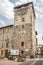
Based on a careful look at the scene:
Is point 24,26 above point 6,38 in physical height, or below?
above

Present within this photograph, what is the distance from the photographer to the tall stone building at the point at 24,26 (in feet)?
50.3

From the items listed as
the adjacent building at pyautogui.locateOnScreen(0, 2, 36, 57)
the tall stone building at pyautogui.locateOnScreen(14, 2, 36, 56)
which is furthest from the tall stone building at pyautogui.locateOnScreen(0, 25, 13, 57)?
the tall stone building at pyautogui.locateOnScreen(14, 2, 36, 56)

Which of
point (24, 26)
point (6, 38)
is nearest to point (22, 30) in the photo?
point (24, 26)

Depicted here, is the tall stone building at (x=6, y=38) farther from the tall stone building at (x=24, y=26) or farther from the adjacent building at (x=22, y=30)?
the tall stone building at (x=24, y=26)

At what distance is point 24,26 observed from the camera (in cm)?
1605

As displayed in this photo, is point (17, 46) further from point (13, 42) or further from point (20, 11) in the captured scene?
point (20, 11)

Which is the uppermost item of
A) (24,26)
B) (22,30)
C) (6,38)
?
(24,26)

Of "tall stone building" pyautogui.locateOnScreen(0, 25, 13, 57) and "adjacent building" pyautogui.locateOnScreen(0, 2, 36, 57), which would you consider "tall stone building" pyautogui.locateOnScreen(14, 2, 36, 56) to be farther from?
"tall stone building" pyautogui.locateOnScreen(0, 25, 13, 57)

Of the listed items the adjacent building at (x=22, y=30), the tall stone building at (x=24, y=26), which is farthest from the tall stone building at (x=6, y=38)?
the tall stone building at (x=24, y=26)

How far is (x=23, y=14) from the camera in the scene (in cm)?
1630

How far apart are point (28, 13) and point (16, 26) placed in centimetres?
190

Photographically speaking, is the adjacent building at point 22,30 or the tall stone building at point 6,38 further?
the tall stone building at point 6,38

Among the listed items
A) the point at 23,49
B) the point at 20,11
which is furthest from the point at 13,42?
the point at 20,11

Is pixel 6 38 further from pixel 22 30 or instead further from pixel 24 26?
pixel 24 26
